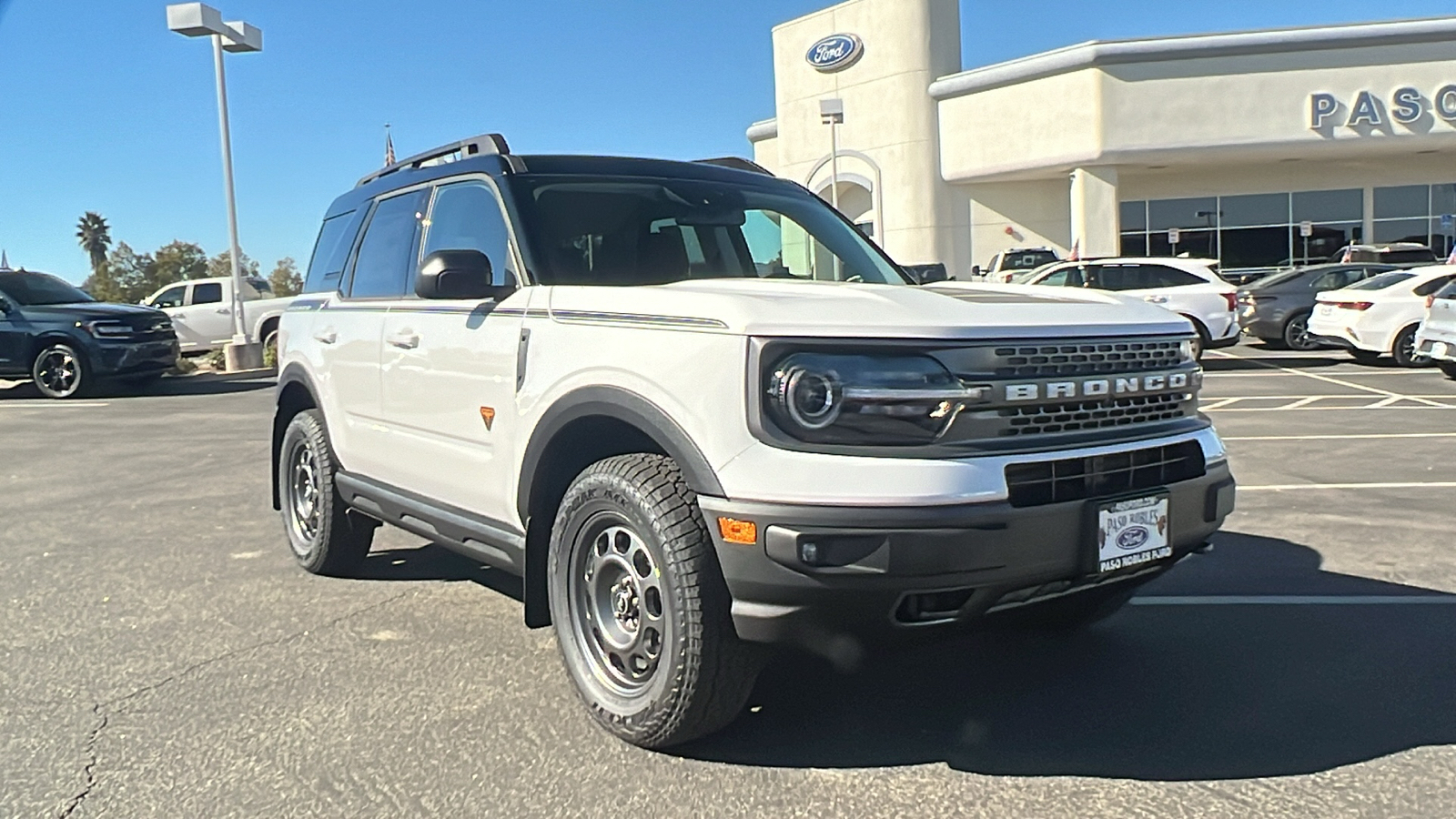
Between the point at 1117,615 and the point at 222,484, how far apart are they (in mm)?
6633

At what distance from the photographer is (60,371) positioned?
16.2 meters

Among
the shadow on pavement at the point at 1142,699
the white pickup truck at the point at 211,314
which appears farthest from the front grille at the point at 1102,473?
the white pickup truck at the point at 211,314

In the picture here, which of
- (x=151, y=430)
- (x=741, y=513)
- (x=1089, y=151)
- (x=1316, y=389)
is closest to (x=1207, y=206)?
(x=1089, y=151)

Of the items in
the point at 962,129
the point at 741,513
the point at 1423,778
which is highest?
the point at 962,129

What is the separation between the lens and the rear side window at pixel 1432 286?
1587 centimetres

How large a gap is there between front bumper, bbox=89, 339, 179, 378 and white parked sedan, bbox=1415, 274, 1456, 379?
54.9ft

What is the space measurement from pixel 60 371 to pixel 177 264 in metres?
86.5

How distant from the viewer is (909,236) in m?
34.7

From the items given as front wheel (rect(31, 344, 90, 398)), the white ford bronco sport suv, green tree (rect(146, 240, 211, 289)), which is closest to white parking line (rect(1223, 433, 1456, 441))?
the white ford bronco sport suv

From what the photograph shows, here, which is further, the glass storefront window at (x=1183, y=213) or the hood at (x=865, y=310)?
the glass storefront window at (x=1183, y=213)

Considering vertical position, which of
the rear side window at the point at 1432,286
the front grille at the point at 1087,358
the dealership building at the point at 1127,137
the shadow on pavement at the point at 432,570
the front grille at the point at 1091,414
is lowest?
the shadow on pavement at the point at 432,570

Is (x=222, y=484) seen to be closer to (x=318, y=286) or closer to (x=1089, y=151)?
(x=318, y=286)

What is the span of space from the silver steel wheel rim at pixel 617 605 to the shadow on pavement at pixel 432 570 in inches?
62.8

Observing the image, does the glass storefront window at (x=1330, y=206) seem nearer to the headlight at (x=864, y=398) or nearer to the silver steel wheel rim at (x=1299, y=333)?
the silver steel wheel rim at (x=1299, y=333)
